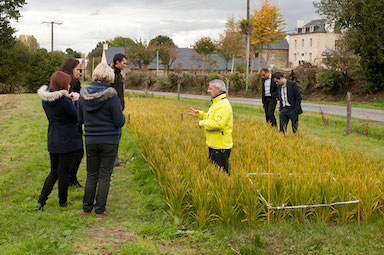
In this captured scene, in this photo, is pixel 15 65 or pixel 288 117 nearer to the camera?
pixel 288 117

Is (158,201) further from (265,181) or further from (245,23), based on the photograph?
(245,23)

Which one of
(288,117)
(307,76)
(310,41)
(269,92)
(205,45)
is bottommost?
(288,117)

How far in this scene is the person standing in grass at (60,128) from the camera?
4.70m

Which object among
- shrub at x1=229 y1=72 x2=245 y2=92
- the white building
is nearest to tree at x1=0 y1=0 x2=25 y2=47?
shrub at x1=229 y1=72 x2=245 y2=92

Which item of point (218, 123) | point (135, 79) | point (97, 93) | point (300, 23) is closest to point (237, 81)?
point (135, 79)

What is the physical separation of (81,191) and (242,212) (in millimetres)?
2634

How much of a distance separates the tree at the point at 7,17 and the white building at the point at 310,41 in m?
44.0

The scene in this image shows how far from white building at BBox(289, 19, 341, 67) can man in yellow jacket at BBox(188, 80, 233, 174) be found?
2348 inches

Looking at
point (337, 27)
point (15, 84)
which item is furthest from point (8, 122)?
point (15, 84)

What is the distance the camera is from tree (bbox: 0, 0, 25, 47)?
106 ft

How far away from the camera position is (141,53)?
5797 cm

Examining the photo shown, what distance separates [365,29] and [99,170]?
2153cm

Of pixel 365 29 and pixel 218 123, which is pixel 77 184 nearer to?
pixel 218 123

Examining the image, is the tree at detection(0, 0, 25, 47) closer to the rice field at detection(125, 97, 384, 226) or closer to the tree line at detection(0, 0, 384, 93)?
the tree line at detection(0, 0, 384, 93)
